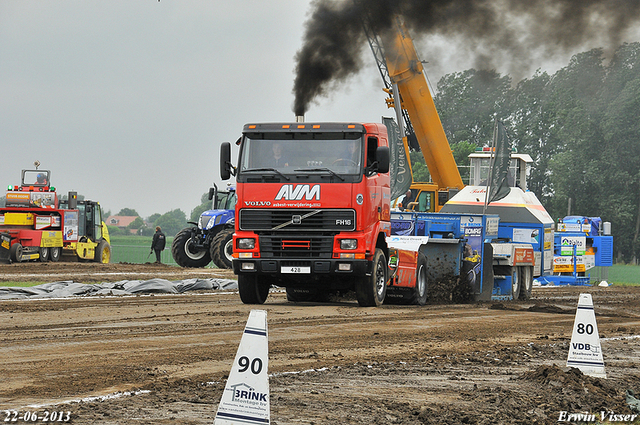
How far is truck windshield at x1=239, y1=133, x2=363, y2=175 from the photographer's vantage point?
14.8 meters

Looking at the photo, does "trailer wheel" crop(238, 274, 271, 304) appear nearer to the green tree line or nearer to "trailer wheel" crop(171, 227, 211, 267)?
"trailer wheel" crop(171, 227, 211, 267)

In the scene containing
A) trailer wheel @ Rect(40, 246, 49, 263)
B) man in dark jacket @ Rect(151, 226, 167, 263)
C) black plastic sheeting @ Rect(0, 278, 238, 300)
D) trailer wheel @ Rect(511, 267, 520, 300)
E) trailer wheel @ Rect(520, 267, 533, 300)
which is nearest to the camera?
black plastic sheeting @ Rect(0, 278, 238, 300)

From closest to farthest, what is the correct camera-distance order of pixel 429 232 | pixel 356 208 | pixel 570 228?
pixel 356 208 < pixel 429 232 < pixel 570 228

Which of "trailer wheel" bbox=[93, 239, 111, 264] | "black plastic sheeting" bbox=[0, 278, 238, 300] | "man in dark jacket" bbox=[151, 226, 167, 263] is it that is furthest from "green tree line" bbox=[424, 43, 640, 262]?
"black plastic sheeting" bbox=[0, 278, 238, 300]

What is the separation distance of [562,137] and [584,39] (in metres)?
57.3

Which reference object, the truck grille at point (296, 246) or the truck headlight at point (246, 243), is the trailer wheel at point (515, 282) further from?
the truck headlight at point (246, 243)

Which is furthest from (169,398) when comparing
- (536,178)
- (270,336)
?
(536,178)

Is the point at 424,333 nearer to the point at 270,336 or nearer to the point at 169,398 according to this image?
the point at 270,336

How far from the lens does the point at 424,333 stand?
12109mm

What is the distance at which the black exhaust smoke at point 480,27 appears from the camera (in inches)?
522

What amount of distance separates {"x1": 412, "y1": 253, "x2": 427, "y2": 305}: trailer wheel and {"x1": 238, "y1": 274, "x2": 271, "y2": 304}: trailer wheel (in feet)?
10.6

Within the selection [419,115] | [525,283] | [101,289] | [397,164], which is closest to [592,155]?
[419,115]

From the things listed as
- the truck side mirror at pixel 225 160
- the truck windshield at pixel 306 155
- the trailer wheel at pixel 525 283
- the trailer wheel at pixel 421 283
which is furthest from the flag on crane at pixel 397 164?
the truck side mirror at pixel 225 160

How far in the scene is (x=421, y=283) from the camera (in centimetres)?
1784
